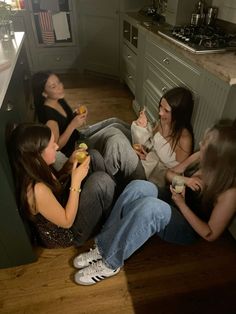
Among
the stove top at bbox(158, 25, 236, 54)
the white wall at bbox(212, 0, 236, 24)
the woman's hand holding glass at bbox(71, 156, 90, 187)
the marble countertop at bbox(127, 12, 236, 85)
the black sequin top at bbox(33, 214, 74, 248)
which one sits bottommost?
the black sequin top at bbox(33, 214, 74, 248)

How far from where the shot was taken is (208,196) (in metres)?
1.00

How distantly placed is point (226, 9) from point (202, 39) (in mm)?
442

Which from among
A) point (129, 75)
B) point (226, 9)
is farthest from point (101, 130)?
point (129, 75)

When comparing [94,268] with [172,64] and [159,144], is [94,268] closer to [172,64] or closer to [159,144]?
[159,144]

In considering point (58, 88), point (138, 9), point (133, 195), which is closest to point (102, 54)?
point (138, 9)

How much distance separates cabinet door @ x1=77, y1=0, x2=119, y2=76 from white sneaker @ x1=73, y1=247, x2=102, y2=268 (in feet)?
8.88

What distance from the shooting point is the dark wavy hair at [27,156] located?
93cm

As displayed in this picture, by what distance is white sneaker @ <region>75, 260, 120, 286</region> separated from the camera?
115 centimetres

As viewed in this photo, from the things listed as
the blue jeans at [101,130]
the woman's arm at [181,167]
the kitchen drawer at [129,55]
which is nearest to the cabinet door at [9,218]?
the blue jeans at [101,130]

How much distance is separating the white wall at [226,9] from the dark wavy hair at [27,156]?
1521 millimetres

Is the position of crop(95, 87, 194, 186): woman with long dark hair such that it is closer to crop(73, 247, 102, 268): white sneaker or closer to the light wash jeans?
the light wash jeans

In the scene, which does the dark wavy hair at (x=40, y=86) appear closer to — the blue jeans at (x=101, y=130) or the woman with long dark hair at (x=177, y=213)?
the blue jeans at (x=101, y=130)

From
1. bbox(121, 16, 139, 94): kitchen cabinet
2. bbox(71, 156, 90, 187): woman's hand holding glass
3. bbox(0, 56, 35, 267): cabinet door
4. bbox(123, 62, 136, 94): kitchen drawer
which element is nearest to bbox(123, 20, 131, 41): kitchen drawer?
bbox(121, 16, 139, 94): kitchen cabinet

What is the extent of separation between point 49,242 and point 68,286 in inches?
8.9
